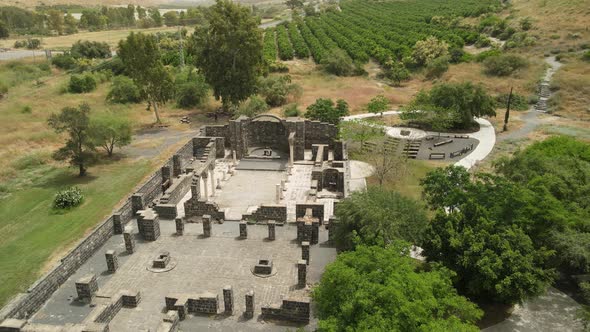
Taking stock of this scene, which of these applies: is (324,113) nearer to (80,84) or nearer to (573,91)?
(573,91)

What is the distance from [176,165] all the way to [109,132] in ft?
28.0

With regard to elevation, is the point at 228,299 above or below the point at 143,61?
below

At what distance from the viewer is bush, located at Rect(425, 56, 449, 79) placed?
69250 millimetres

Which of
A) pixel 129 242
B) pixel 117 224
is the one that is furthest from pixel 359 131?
pixel 129 242

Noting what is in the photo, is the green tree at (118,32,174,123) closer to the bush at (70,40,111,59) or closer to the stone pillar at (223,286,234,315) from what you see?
the stone pillar at (223,286,234,315)

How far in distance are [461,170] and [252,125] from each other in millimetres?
20299

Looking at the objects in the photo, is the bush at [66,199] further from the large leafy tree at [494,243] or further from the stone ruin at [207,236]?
the large leafy tree at [494,243]

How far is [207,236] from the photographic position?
2561 cm

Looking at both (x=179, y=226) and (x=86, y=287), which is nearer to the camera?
(x=86, y=287)

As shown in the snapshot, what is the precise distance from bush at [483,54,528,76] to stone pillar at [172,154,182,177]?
50.7 metres

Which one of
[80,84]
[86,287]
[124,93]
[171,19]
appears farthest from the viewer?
[171,19]

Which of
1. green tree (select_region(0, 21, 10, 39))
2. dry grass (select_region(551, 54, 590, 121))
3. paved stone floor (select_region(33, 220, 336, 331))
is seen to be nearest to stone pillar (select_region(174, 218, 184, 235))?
paved stone floor (select_region(33, 220, 336, 331))

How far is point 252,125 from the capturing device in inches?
1608

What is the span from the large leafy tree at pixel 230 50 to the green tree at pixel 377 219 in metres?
29.6
